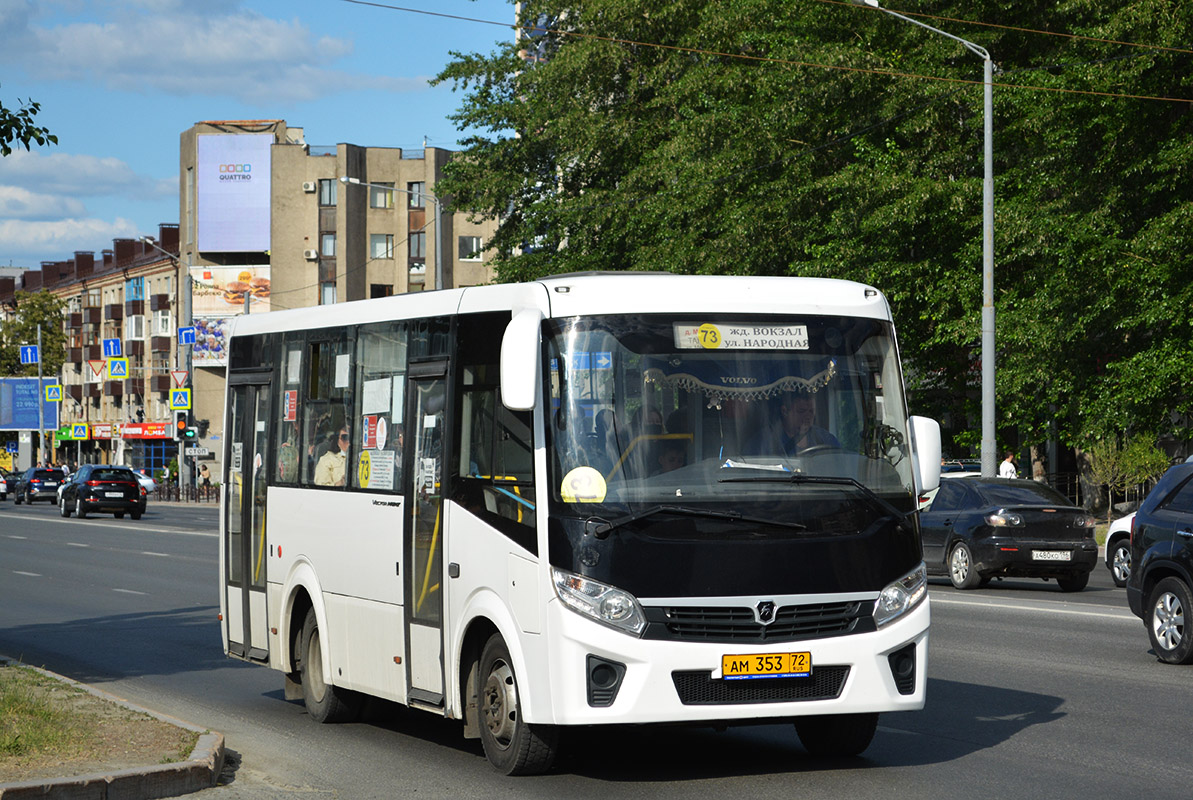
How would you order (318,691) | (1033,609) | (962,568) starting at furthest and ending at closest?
(962,568)
(1033,609)
(318,691)

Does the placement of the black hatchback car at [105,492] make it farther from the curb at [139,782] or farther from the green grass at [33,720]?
the curb at [139,782]

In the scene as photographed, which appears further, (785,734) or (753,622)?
(785,734)

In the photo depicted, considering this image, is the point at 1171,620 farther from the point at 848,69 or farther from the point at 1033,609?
the point at 848,69

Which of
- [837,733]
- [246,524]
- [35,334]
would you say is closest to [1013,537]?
[246,524]

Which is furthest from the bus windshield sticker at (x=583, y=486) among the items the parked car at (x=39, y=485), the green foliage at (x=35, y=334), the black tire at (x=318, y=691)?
the green foliage at (x=35, y=334)

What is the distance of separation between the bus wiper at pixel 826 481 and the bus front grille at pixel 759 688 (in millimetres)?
855

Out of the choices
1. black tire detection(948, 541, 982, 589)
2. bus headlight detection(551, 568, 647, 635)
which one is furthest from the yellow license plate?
black tire detection(948, 541, 982, 589)

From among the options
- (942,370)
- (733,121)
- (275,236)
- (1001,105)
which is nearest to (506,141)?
(733,121)

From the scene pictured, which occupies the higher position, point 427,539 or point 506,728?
point 427,539

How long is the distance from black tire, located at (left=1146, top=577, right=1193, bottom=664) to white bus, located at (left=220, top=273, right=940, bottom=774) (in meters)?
5.09

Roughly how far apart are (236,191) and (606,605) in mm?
91781

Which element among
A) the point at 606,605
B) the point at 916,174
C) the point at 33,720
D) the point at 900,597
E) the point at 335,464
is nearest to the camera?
the point at 606,605

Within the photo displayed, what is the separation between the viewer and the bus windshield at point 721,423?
27.7ft

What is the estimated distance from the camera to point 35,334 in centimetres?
12081
